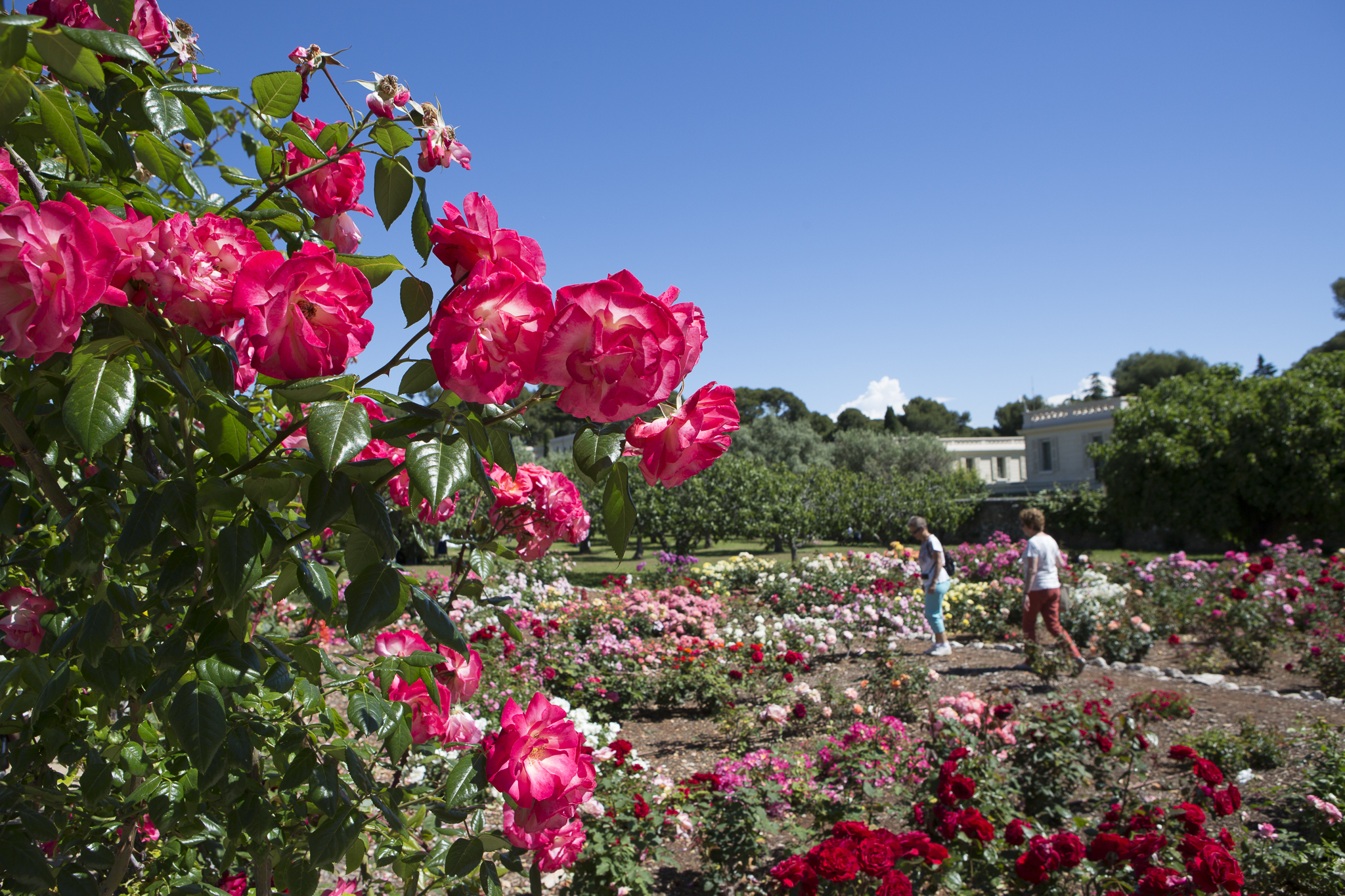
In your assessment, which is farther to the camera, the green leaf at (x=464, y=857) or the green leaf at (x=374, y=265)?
the green leaf at (x=464, y=857)

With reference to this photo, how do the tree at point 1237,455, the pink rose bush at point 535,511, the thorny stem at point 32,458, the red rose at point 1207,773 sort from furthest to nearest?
the tree at point 1237,455 → the red rose at point 1207,773 → the pink rose bush at point 535,511 → the thorny stem at point 32,458

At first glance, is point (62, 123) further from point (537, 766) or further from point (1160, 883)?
point (1160, 883)

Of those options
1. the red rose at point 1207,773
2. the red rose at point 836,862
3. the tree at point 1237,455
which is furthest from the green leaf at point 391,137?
the tree at point 1237,455

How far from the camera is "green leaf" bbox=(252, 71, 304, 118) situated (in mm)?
1207

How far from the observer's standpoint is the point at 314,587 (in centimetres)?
102

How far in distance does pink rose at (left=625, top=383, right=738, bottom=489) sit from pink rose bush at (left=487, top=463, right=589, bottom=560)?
0.65 m

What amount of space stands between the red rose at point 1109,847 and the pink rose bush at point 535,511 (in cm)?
220

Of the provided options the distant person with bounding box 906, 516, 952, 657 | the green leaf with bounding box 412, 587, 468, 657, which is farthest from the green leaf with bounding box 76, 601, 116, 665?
the distant person with bounding box 906, 516, 952, 657

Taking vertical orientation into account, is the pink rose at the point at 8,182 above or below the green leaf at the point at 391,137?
below

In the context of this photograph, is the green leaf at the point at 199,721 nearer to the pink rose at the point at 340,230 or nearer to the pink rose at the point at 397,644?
the pink rose at the point at 397,644

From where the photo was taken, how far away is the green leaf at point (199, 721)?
878 mm

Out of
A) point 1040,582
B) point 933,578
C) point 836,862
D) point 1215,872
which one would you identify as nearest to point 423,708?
point 836,862

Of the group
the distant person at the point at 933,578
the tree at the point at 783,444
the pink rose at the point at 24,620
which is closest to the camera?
the pink rose at the point at 24,620

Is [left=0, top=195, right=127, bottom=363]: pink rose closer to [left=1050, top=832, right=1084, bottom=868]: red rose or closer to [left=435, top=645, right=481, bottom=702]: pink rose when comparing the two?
[left=435, top=645, right=481, bottom=702]: pink rose
